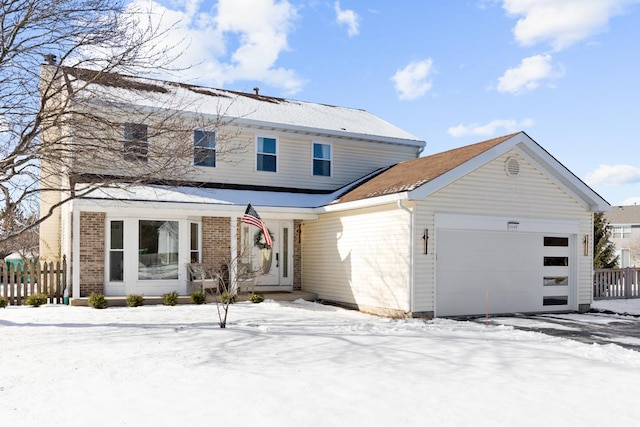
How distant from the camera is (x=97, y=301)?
14047mm

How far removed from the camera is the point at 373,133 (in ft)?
66.1

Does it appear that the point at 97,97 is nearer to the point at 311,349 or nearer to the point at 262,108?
the point at 311,349

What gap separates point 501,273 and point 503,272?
8 centimetres

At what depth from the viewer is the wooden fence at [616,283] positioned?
1917 cm

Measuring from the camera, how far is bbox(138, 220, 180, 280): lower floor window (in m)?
15.8

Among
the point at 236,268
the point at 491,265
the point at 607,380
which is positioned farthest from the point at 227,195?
the point at 607,380

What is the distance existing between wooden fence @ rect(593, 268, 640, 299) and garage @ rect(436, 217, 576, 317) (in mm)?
4376

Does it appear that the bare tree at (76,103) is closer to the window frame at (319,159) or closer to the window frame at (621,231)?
the window frame at (319,159)

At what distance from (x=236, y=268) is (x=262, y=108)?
6.91 metres

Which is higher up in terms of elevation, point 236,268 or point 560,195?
point 560,195

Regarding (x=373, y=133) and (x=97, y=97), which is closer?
(x=97, y=97)

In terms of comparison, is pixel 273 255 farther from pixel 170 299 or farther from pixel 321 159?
pixel 170 299

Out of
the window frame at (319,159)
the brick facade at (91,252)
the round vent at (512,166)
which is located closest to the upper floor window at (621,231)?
the window frame at (319,159)

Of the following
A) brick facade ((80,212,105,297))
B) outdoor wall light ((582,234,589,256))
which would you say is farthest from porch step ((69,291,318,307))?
outdoor wall light ((582,234,589,256))
